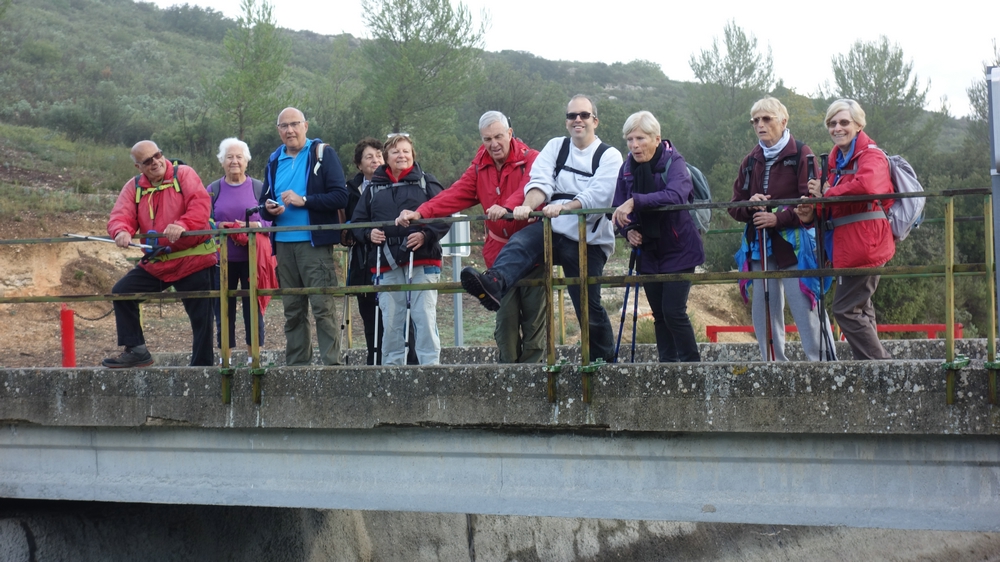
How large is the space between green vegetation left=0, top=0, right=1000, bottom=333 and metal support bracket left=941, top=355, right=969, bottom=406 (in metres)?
13.0

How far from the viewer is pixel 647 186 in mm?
5477

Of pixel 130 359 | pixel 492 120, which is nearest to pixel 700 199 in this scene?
pixel 492 120

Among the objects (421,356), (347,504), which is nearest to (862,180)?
(421,356)

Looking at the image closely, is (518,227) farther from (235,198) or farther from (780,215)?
(235,198)

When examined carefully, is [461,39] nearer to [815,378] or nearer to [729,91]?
[729,91]

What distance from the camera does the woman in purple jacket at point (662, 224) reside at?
5.38 metres

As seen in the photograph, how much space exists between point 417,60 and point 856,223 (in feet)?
94.2

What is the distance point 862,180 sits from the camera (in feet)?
16.5

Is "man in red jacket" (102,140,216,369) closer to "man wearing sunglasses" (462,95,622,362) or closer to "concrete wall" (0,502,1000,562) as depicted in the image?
"concrete wall" (0,502,1000,562)

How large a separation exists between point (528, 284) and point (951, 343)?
2244 mm

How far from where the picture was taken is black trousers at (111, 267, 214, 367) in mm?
6398

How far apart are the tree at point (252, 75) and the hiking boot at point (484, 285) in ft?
85.4

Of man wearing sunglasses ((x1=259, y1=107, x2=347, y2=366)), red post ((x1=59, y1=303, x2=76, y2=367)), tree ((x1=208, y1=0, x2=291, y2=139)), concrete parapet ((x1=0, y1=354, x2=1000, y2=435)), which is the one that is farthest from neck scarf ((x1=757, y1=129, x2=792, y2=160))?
tree ((x1=208, y1=0, x2=291, y2=139))

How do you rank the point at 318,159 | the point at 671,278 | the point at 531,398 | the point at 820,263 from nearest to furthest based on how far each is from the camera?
the point at 671,278
the point at 531,398
the point at 820,263
the point at 318,159
